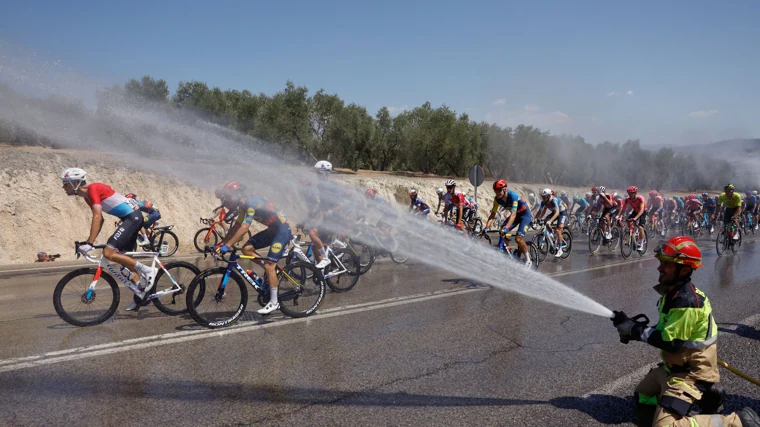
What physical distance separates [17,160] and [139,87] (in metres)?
13.8

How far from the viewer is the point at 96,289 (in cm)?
655

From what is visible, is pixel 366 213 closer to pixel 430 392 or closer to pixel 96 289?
pixel 96 289

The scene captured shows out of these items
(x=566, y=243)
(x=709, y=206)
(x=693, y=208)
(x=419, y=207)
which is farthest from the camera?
(x=709, y=206)

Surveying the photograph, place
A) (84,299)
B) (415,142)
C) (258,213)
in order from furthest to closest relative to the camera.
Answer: (415,142), (258,213), (84,299)

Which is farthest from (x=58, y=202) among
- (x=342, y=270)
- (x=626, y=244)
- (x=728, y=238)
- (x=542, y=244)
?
(x=728, y=238)

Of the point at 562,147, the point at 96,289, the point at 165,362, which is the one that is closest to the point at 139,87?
the point at 96,289

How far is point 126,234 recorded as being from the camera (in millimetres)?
6754

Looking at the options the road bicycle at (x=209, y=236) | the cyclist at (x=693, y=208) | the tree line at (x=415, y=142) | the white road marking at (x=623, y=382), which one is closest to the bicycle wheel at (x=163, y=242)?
the road bicycle at (x=209, y=236)

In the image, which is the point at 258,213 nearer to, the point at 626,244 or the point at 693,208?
the point at 626,244

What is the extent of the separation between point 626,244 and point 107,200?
42.3 feet

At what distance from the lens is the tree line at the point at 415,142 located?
38.2 metres

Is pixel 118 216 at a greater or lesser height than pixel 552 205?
greater

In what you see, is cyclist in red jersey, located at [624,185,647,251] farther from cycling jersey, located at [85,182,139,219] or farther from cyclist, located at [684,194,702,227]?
cycling jersey, located at [85,182,139,219]

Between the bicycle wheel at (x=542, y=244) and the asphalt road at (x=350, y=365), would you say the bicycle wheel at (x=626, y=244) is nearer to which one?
the bicycle wheel at (x=542, y=244)
